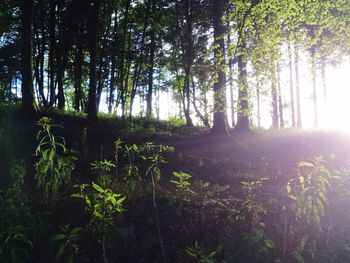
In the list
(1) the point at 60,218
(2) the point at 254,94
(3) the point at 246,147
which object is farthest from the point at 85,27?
(1) the point at 60,218

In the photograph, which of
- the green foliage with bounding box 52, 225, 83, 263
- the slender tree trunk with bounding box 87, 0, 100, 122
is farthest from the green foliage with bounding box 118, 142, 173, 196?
the slender tree trunk with bounding box 87, 0, 100, 122

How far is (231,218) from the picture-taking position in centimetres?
443

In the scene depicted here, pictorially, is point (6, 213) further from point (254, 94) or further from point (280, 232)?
point (254, 94)

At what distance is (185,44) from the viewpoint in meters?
25.1

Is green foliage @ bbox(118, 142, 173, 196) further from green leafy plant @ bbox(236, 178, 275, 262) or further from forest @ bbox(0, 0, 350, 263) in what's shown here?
green leafy plant @ bbox(236, 178, 275, 262)

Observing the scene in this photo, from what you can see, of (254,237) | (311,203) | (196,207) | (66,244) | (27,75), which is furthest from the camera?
(27,75)

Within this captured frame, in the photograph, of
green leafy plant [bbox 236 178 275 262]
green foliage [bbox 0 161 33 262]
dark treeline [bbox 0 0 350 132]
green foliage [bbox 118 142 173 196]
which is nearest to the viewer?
green foliage [bbox 0 161 33 262]

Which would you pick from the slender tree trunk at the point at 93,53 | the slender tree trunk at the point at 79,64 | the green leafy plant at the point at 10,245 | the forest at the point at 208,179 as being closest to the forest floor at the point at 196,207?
the forest at the point at 208,179

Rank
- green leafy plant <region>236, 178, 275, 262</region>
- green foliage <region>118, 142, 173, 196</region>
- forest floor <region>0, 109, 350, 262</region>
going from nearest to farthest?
green leafy plant <region>236, 178, 275, 262</region>
forest floor <region>0, 109, 350, 262</region>
green foliage <region>118, 142, 173, 196</region>

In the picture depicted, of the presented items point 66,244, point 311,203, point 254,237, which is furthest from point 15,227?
point 311,203

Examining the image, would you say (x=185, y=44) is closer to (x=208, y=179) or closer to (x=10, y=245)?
(x=208, y=179)

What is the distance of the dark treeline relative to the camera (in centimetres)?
754

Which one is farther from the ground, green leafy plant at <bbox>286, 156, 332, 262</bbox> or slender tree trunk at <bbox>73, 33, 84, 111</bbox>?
slender tree trunk at <bbox>73, 33, 84, 111</bbox>

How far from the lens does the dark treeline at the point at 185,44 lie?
7535 mm
